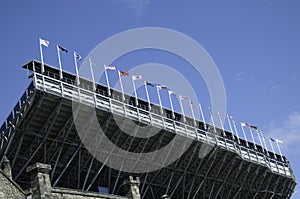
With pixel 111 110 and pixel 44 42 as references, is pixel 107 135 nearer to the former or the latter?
pixel 111 110

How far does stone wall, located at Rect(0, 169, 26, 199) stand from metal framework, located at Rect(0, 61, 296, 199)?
7.63 meters

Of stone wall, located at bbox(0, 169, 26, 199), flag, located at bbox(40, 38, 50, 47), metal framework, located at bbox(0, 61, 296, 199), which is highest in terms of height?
flag, located at bbox(40, 38, 50, 47)

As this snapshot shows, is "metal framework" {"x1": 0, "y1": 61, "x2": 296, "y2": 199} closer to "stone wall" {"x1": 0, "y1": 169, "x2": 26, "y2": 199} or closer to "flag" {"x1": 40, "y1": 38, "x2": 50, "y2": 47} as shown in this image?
"flag" {"x1": 40, "y1": 38, "x2": 50, "y2": 47}

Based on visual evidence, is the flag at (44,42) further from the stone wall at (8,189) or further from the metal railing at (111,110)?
the stone wall at (8,189)

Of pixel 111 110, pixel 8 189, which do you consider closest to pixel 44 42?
pixel 111 110

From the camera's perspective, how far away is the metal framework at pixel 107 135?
43.0 m

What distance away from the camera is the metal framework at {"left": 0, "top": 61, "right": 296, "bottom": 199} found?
43.0m

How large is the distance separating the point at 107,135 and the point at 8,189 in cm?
1292

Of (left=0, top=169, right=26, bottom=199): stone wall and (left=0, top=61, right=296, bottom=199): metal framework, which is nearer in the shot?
(left=0, top=169, right=26, bottom=199): stone wall

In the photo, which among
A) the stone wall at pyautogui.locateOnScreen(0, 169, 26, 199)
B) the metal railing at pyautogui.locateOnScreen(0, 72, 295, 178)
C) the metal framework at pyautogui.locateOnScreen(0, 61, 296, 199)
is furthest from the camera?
the metal framework at pyautogui.locateOnScreen(0, 61, 296, 199)

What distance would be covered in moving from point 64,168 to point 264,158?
26087 mm

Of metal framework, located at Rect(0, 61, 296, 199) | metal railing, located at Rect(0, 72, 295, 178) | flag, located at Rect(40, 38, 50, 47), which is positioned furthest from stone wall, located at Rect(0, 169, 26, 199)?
flag, located at Rect(40, 38, 50, 47)

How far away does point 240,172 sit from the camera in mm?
60438

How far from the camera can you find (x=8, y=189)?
3541cm
